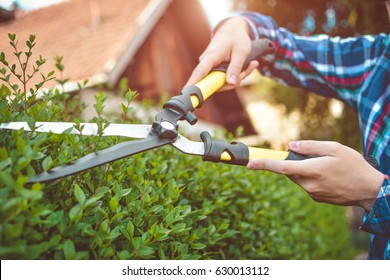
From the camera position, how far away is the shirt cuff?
54.6 inches

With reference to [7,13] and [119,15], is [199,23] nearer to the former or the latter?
[119,15]

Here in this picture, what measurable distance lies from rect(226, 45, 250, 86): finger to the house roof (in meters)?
3.83

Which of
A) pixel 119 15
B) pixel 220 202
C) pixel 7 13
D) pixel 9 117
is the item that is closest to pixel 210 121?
pixel 119 15

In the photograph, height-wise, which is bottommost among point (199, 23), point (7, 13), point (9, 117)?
point (9, 117)

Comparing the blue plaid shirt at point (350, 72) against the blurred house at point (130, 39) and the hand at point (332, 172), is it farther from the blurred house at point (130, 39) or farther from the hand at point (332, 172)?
the blurred house at point (130, 39)

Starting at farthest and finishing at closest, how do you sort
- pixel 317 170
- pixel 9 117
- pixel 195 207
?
pixel 195 207
pixel 317 170
pixel 9 117

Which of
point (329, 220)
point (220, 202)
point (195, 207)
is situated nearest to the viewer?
point (195, 207)

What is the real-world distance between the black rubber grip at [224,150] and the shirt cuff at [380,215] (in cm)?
56

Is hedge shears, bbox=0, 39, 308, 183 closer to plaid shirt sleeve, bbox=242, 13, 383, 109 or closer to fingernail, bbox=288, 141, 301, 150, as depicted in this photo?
fingernail, bbox=288, 141, 301, 150

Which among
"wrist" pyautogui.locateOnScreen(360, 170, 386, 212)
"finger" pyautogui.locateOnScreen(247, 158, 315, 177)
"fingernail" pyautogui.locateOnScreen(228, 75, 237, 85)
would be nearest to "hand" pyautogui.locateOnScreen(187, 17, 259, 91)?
"fingernail" pyautogui.locateOnScreen(228, 75, 237, 85)

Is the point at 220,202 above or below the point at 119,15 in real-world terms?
below

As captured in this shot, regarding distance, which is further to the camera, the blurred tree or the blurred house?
the blurred tree

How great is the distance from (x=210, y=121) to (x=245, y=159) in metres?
9.10

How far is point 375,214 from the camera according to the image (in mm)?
1436
